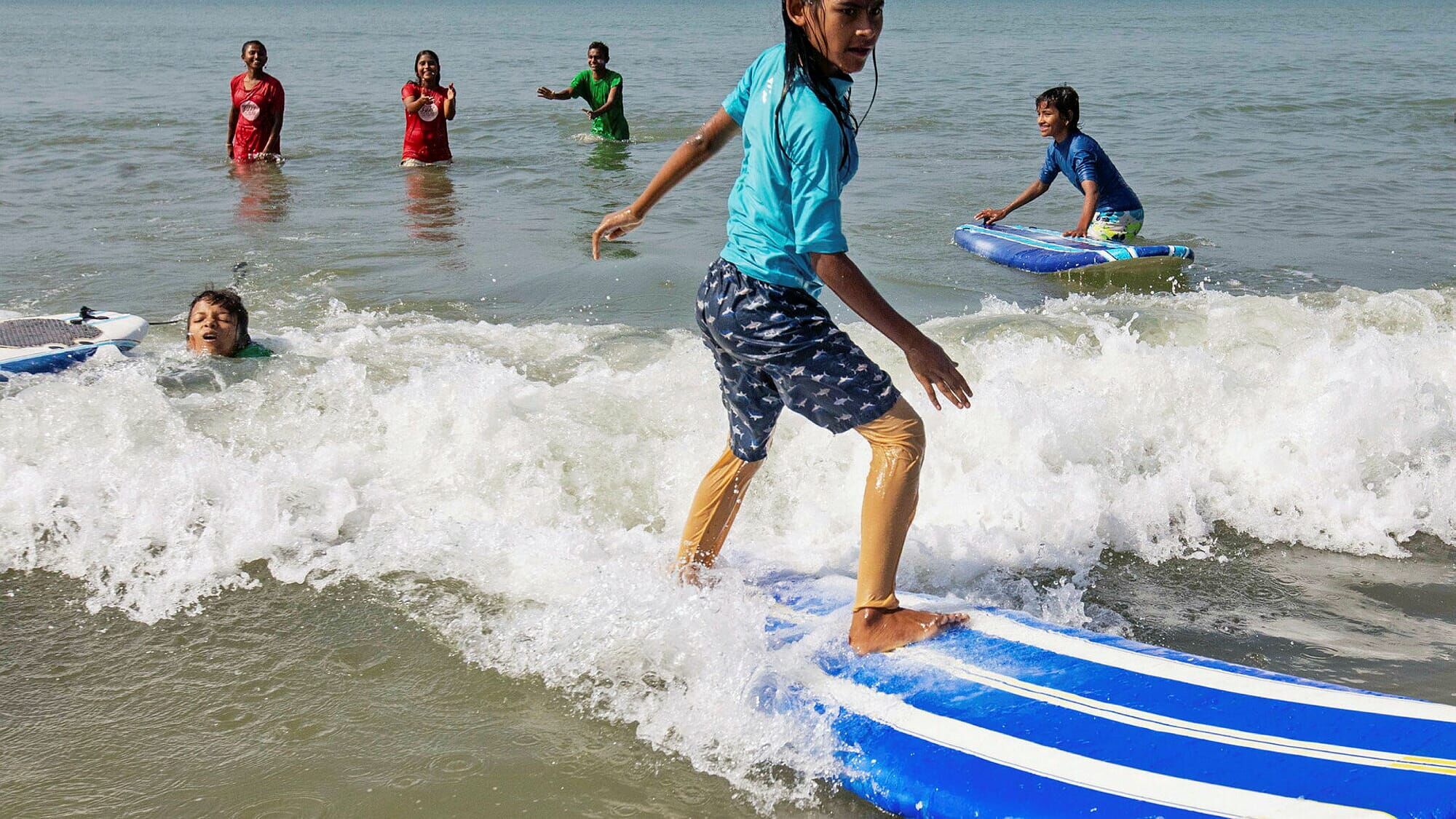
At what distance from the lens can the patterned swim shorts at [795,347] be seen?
2.90m

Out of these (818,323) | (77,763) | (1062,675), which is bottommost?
(77,763)

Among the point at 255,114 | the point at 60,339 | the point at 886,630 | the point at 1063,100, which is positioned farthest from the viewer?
the point at 255,114

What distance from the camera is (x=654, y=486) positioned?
476cm

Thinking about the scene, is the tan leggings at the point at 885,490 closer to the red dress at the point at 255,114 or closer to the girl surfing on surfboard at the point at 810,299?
the girl surfing on surfboard at the point at 810,299

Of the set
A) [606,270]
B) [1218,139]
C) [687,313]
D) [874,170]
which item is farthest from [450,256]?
[1218,139]

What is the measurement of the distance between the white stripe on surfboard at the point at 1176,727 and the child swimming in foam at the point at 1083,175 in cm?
597

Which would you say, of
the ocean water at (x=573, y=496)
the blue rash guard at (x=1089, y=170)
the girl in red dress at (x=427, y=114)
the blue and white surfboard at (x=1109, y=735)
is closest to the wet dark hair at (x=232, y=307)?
the ocean water at (x=573, y=496)

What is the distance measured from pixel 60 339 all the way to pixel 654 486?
9.55 ft

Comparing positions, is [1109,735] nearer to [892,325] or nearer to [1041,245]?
[892,325]

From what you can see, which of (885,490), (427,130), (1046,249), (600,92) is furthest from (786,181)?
(600,92)

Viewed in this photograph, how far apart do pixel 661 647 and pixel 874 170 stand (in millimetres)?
10877

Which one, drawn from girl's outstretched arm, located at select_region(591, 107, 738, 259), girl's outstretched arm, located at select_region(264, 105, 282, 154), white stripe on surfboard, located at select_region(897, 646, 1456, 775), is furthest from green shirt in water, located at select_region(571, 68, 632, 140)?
white stripe on surfboard, located at select_region(897, 646, 1456, 775)

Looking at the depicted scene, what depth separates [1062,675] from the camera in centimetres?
296

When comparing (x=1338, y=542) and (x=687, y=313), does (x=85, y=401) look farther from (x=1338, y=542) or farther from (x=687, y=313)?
(x=1338, y=542)
